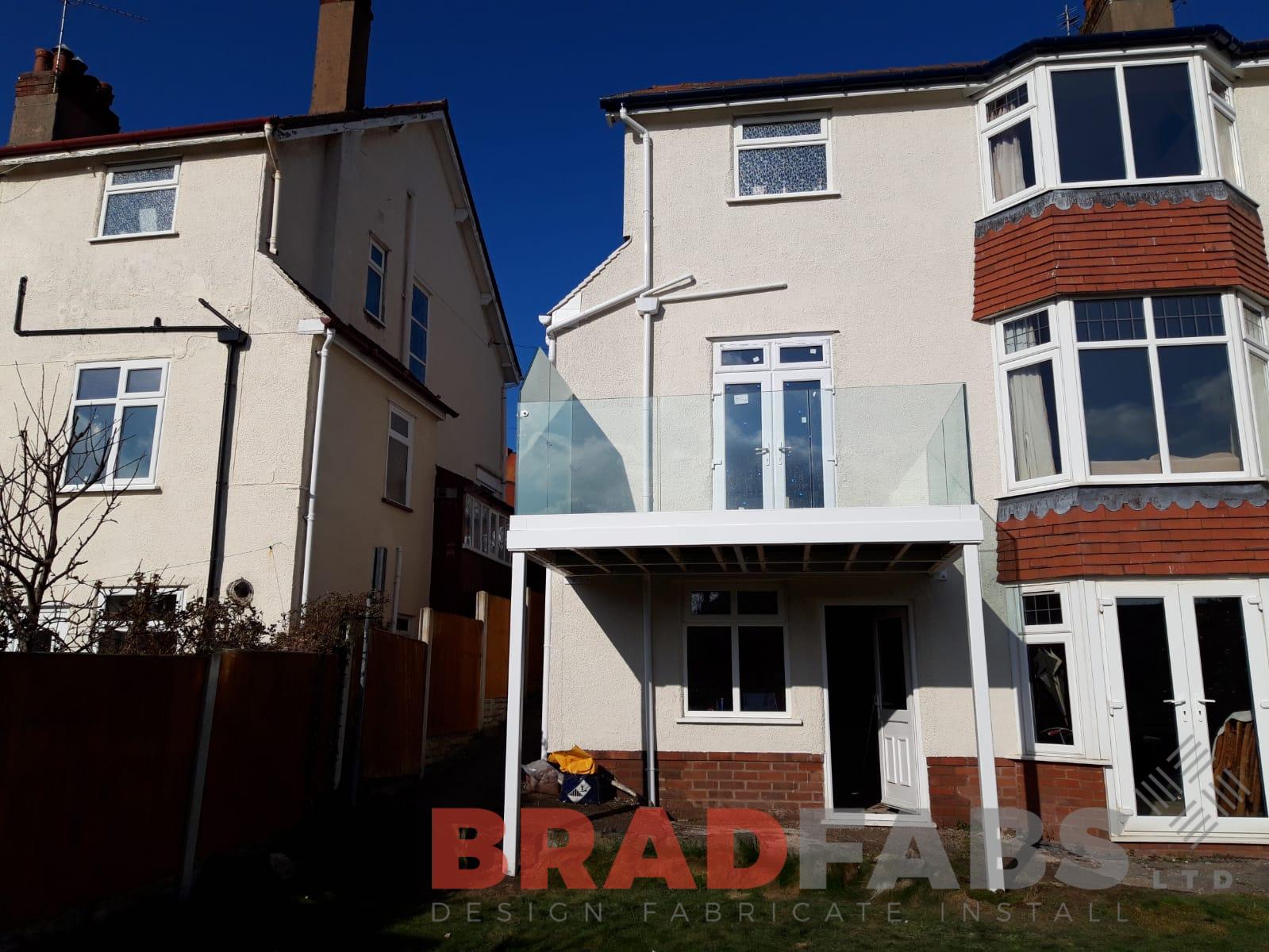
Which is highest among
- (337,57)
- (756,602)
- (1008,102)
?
(337,57)

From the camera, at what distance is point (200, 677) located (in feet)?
23.4

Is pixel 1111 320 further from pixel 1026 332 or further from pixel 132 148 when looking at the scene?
pixel 132 148

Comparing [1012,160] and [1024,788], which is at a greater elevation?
[1012,160]

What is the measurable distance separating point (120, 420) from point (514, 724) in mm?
6719

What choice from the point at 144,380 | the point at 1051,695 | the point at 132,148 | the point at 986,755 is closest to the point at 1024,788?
the point at 1051,695

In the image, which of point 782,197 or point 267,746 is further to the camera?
point 782,197

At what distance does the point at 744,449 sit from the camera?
9.02m

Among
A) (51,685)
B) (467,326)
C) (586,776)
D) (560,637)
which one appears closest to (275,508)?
(560,637)

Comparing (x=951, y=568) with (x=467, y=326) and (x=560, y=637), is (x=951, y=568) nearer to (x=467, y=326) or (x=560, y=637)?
(x=560, y=637)

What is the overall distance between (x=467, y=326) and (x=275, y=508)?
806 centimetres

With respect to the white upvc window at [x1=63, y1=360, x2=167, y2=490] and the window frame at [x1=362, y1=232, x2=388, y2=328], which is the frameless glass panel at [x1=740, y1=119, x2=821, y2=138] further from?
the white upvc window at [x1=63, y1=360, x2=167, y2=490]

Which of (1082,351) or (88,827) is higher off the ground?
(1082,351)

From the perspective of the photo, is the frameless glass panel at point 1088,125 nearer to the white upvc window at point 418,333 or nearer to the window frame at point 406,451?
the window frame at point 406,451

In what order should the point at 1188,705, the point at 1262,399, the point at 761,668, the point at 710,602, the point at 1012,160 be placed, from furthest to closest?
the point at 1012,160 → the point at 710,602 → the point at 761,668 → the point at 1262,399 → the point at 1188,705
